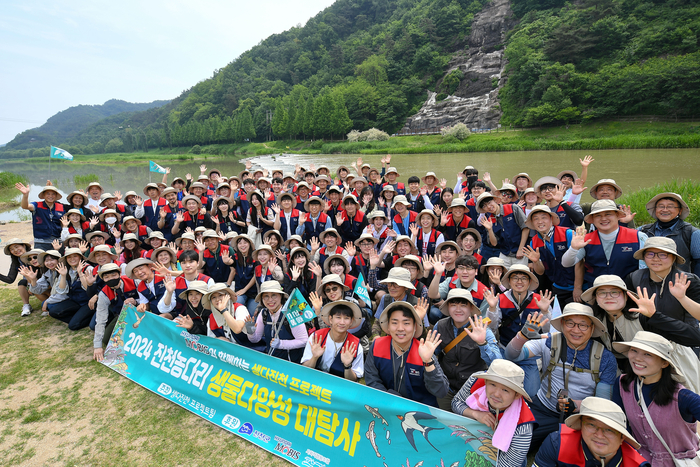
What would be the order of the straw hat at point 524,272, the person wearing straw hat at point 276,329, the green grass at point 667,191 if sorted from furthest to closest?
the green grass at point 667,191 < the person wearing straw hat at point 276,329 < the straw hat at point 524,272

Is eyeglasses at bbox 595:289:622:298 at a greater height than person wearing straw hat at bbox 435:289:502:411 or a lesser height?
greater

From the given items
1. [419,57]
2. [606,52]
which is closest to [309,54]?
[419,57]

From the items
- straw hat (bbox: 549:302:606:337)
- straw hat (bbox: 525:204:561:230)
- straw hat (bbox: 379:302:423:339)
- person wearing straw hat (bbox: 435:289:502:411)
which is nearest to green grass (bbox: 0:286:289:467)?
straw hat (bbox: 379:302:423:339)

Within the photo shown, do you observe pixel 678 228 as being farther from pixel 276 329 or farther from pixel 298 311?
pixel 276 329

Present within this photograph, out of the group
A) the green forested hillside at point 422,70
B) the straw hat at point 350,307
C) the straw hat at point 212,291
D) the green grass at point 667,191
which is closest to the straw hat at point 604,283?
the straw hat at point 350,307

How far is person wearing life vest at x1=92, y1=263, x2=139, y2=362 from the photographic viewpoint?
5545 millimetres

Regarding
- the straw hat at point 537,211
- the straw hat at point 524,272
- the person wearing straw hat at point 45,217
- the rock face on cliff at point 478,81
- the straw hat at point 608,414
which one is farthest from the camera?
the rock face on cliff at point 478,81

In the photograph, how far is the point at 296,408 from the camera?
363 cm

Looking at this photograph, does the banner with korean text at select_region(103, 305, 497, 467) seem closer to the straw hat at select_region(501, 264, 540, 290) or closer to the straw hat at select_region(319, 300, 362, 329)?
the straw hat at select_region(319, 300, 362, 329)

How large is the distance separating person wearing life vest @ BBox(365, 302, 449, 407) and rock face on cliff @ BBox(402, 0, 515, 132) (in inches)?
2428

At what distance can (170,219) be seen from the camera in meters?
8.63

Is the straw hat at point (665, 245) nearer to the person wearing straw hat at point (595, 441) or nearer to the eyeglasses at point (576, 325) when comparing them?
the eyeglasses at point (576, 325)

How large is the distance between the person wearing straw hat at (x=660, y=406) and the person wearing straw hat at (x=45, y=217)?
11506 millimetres

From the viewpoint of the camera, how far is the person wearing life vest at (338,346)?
12.2ft
